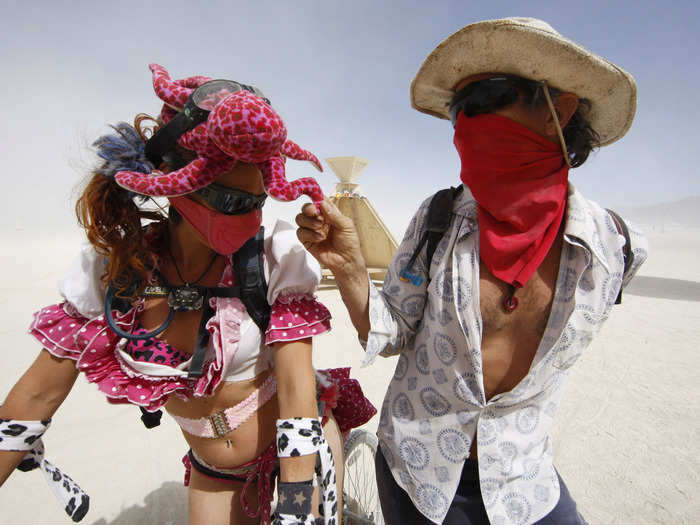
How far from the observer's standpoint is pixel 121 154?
1003mm

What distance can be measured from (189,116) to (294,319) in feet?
2.26

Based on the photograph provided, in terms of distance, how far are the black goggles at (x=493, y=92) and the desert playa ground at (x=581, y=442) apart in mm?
2855

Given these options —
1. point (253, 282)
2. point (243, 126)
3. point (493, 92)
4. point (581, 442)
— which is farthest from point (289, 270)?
point (581, 442)

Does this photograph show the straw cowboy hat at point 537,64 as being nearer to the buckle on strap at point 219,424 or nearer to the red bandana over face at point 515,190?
the red bandana over face at point 515,190

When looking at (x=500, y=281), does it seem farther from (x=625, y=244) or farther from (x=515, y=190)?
(x=625, y=244)

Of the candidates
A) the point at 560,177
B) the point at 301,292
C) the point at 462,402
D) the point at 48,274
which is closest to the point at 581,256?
the point at 560,177

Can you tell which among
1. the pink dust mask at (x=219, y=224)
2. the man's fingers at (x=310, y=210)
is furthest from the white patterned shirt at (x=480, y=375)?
the pink dust mask at (x=219, y=224)

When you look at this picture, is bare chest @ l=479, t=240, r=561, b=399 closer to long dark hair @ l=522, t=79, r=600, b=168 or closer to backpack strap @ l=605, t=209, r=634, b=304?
backpack strap @ l=605, t=209, r=634, b=304

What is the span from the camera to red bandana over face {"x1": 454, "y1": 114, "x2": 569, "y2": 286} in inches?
44.3

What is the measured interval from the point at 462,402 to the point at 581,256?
2.21 ft

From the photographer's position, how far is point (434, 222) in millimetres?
1252

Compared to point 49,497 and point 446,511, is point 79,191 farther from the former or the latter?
point 49,497

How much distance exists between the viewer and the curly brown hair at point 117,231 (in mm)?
1050

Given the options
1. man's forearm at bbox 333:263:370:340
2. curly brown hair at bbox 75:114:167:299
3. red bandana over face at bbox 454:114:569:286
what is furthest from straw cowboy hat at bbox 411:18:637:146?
curly brown hair at bbox 75:114:167:299
